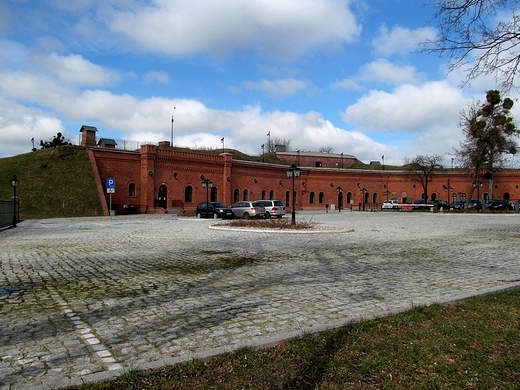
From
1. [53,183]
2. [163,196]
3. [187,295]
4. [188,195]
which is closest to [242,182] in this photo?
[188,195]

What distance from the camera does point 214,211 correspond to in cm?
3222

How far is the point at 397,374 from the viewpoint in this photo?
134 inches

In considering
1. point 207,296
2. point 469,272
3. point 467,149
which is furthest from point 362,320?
point 467,149

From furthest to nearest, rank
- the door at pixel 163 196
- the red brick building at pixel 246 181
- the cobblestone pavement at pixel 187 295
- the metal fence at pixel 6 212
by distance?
the door at pixel 163 196
the red brick building at pixel 246 181
the metal fence at pixel 6 212
the cobblestone pavement at pixel 187 295

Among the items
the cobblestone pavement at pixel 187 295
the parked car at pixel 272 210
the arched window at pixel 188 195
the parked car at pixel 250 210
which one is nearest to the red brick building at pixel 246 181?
the arched window at pixel 188 195

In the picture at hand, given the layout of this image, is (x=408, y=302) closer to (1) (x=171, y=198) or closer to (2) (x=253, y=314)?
(2) (x=253, y=314)

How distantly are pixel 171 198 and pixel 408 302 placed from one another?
3952 centimetres

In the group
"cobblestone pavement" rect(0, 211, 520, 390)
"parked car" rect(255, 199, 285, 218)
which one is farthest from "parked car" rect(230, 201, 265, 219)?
"cobblestone pavement" rect(0, 211, 520, 390)

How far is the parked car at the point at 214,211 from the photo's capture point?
104ft

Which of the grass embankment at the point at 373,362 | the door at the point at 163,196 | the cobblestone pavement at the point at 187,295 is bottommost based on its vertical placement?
the cobblestone pavement at the point at 187,295

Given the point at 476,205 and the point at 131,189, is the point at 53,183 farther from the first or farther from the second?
the point at 476,205

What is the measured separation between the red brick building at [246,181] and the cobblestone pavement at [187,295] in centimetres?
1884

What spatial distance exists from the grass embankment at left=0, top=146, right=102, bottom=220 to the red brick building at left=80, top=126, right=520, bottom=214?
121 cm

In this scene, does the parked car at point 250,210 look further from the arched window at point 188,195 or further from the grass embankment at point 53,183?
the grass embankment at point 53,183
